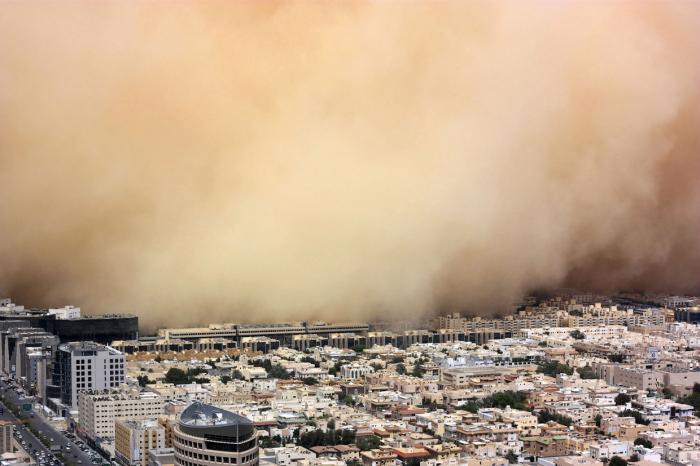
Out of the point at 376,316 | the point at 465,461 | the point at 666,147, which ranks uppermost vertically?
the point at 666,147

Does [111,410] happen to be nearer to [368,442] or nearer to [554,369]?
[368,442]

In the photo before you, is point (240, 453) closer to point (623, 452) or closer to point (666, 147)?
point (623, 452)

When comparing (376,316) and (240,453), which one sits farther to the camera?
(376,316)

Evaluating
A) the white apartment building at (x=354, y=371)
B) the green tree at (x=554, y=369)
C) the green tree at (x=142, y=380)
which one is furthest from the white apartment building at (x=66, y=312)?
the green tree at (x=554, y=369)

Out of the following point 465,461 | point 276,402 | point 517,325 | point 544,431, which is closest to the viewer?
point 465,461

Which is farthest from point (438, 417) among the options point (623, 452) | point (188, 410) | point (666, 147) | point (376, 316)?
point (666, 147)

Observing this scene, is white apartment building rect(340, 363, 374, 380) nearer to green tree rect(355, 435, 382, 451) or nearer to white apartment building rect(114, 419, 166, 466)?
green tree rect(355, 435, 382, 451)

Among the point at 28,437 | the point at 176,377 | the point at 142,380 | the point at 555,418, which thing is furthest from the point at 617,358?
the point at 28,437

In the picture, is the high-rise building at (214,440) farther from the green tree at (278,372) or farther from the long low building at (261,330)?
the long low building at (261,330)
